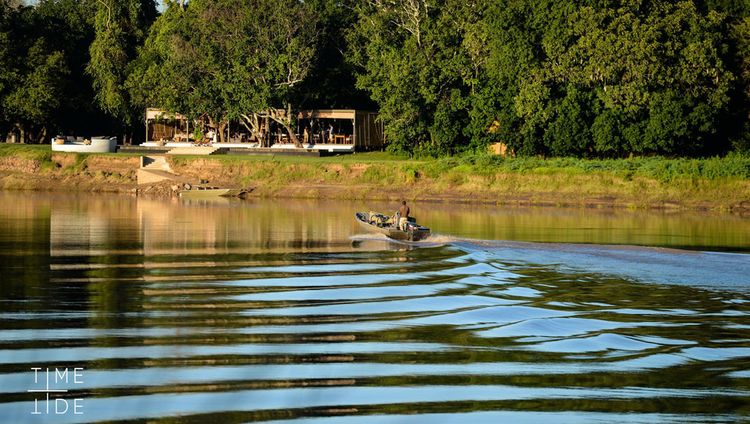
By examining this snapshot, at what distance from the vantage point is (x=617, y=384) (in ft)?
65.3

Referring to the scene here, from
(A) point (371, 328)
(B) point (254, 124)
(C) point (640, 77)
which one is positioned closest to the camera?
(A) point (371, 328)

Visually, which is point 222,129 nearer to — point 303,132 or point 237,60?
point 303,132

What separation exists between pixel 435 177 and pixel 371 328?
48.6 meters

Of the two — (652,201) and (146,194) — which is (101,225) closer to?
(146,194)

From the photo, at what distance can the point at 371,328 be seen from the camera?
2461 centimetres

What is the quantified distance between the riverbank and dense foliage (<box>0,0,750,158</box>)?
3.22 m

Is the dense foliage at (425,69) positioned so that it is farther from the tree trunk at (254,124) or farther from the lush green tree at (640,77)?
the tree trunk at (254,124)

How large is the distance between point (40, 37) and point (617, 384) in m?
81.8

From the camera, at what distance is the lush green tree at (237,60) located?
82.6 metres

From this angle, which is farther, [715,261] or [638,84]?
[638,84]

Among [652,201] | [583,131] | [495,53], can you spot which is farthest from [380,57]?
[652,201]

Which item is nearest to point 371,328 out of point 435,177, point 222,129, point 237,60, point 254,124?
point 435,177

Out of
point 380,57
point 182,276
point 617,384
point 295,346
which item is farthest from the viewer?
point 380,57

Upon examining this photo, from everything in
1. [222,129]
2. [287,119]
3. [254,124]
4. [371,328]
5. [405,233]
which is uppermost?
[287,119]
